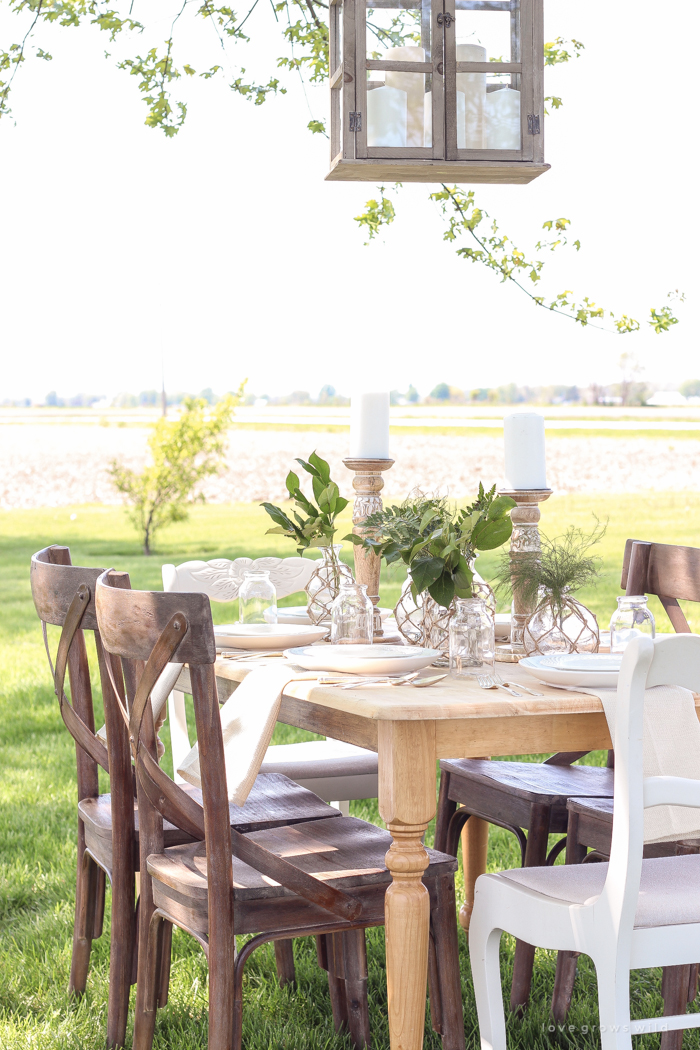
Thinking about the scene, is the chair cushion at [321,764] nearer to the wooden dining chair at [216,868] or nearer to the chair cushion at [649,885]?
the wooden dining chair at [216,868]

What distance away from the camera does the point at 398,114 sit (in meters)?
2.47

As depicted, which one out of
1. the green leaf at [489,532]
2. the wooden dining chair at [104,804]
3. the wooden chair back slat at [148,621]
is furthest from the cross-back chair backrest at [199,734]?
the green leaf at [489,532]

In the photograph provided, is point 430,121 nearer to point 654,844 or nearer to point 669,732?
point 669,732

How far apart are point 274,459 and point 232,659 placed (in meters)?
20.3

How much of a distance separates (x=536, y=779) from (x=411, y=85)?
5.35 feet

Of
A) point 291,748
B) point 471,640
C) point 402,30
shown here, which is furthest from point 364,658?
point 402,30

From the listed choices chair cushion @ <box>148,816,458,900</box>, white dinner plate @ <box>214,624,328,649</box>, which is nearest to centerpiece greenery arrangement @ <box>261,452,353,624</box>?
white dinner plate @ <box>214,624,328,649</box>

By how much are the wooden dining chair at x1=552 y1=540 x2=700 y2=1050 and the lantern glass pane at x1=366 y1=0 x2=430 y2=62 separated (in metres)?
1.37

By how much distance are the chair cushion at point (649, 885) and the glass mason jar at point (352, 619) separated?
63cm

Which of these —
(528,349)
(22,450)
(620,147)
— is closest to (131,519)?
(22,450)

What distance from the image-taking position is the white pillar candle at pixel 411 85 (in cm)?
247

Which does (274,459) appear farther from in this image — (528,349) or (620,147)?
(620,147)

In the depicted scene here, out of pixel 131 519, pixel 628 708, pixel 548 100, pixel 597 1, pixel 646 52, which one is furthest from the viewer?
pixel 646 52

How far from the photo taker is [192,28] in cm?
570
